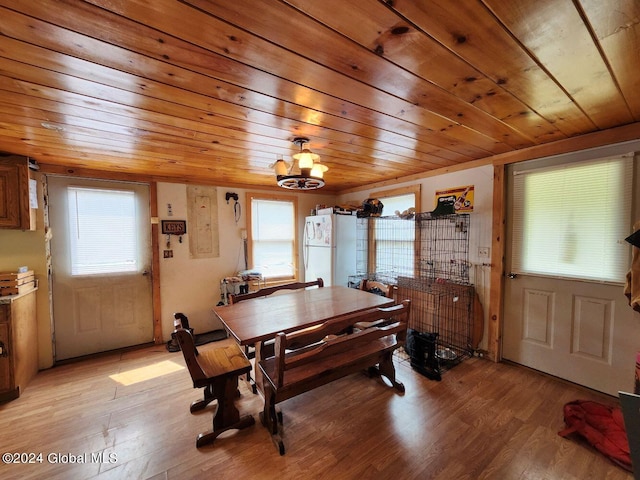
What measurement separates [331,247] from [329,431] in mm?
2187

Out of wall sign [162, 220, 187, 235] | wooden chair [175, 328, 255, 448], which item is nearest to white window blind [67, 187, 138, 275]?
wall sign [162, 220, 187, 235]

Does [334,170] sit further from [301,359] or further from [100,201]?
[100,201]

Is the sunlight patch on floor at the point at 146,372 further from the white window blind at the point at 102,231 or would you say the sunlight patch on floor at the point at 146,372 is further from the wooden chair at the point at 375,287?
the wooden chair at the point at 375,287

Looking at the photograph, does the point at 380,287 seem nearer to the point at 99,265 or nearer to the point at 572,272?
the point at 572,272

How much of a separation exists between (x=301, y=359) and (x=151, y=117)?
180 centimetres

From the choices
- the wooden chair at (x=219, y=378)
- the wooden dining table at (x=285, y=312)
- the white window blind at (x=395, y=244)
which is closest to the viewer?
the wooden chair at (x=219, y=378)

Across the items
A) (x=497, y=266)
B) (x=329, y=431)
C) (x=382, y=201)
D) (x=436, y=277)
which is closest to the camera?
(x=329, y=431)

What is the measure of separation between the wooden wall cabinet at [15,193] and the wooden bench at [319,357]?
2.70 metres

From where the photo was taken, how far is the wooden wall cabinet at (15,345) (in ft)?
7.23

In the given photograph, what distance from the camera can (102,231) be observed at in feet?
10.1

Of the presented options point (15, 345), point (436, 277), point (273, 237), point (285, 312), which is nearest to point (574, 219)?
point (436, 277)

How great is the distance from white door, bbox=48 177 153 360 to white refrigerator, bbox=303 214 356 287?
220 centimetres

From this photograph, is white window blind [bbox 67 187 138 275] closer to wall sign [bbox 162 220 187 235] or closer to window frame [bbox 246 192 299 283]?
wall sign [bbox 162 220 187 235]

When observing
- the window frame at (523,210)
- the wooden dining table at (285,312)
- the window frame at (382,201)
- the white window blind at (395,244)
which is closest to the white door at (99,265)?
the wooden dining table at (285,312)
